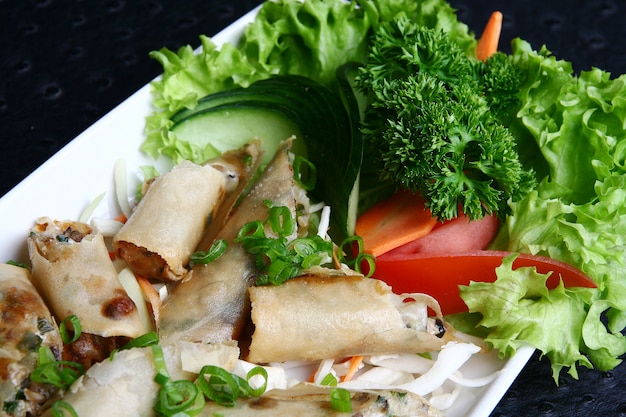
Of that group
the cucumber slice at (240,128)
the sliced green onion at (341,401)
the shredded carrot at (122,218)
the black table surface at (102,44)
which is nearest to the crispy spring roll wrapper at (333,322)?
the sliced green onion at (341,401)

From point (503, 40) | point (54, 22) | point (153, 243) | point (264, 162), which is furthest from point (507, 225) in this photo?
point (54, 22)

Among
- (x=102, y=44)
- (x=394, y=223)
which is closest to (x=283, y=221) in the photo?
(x=394, y=223)

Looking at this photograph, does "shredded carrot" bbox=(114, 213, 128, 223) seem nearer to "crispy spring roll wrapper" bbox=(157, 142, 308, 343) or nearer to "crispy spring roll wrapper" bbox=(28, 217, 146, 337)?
"crispy spring roll wrapper" bbox=(28, 217, 146, 337)

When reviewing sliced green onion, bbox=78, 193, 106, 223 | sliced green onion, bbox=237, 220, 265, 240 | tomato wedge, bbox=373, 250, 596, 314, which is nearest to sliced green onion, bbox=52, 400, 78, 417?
sliced green onion, bbox=237, 220, 265, 240

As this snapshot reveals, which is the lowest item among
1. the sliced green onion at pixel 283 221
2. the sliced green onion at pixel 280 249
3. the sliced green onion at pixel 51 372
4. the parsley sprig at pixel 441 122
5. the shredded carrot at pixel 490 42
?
the sliced green onion at pixel 51 372

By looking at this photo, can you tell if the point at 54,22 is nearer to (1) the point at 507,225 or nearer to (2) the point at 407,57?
(2) the point at 407,57

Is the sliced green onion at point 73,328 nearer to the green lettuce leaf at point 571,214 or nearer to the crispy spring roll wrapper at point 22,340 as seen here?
the crispy spring roll wrapper at point 22,340

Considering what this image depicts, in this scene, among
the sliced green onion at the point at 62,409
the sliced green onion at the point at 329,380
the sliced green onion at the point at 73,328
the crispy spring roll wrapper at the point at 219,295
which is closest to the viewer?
the sliced green onion at the point at 62,409
